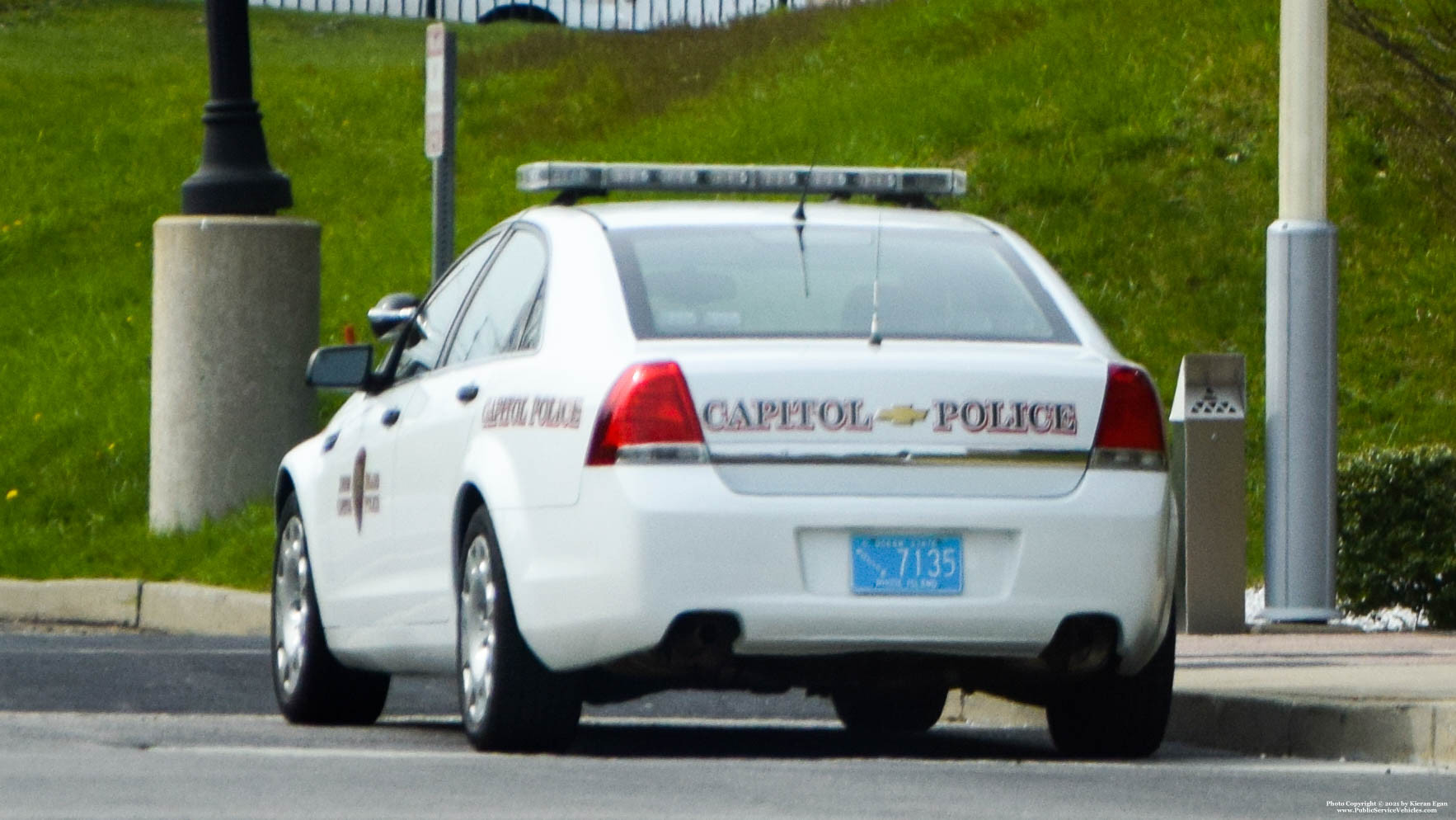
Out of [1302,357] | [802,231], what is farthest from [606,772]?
[1302,357]

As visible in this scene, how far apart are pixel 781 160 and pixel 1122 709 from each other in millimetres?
12803

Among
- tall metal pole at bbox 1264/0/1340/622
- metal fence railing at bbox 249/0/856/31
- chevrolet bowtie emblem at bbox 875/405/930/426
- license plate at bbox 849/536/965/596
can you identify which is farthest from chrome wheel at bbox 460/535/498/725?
metal fence railing at bbox 249/0/856/31

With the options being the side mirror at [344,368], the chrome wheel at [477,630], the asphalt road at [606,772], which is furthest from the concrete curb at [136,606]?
the chrome wheel at [477,630]

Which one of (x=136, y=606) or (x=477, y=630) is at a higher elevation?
(x=477, y=630)

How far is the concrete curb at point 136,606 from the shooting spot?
13078mm

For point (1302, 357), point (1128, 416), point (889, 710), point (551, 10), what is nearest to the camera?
point (1128, 416)

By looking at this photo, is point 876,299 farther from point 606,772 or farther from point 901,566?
point 606,772

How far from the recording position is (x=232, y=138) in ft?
48.2

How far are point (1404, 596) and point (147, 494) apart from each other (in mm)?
6706

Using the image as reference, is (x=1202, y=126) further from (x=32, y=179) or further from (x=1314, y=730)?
(x=1314, y=730)

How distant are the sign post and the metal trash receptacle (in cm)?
328

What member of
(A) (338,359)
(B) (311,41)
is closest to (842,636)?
(A) (338,359)

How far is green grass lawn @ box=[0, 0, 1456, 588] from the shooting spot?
1677 centimetres

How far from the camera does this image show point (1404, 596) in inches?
506
